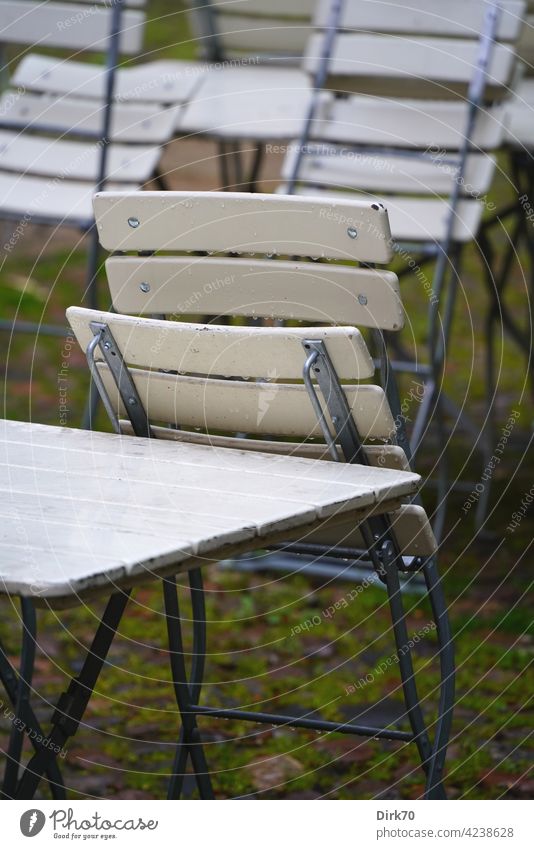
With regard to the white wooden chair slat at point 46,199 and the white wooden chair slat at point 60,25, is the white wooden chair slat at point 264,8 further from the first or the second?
the white wooden chair slat at point 46,199

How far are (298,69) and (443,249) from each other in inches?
66.3

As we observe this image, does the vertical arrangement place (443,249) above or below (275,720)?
above

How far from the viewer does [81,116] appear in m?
4.89

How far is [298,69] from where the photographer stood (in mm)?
5289

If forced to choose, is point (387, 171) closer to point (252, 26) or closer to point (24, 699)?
point (252, 26)

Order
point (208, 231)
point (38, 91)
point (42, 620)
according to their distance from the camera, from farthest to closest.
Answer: point (38, 91)
point (42, 620)
point (208, 231)

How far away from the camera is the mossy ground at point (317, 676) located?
2.83m

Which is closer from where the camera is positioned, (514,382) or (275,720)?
(275,720)

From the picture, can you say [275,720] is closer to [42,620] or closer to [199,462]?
[199,462]

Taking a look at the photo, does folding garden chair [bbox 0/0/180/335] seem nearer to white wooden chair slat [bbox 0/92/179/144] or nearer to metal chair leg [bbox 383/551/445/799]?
white wooden chair slat [bbox 0/92/179/144]

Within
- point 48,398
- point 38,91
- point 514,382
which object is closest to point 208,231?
point 38,91

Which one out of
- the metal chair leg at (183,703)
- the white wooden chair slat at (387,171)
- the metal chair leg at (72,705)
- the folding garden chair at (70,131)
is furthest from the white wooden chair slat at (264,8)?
the metal chair leg at (72,705)

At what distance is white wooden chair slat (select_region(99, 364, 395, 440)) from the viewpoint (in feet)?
6.53
